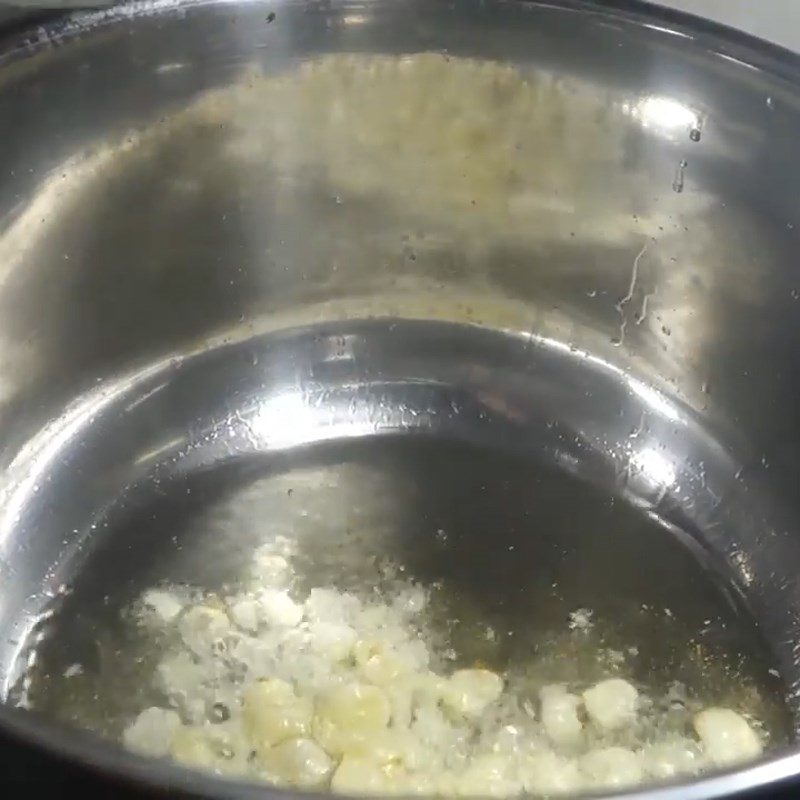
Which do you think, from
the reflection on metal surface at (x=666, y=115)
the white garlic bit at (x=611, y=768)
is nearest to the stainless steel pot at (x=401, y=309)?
the reflection on metal surface at (x=666, y=115)

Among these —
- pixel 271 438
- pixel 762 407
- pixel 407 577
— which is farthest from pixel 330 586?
pixel 762 407

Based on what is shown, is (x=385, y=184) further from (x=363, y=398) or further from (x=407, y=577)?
(x=407, y=577)

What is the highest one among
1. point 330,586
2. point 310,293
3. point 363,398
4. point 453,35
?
point 453,35

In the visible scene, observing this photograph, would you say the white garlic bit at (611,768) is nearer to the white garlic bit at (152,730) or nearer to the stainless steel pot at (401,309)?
the stainless steel pot at (401,309)

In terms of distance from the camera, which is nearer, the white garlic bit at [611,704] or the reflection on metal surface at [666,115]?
the white garlic bit at [611,704]

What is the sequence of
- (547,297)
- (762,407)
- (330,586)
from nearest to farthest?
(330,586)
(762,407)
(547,297)

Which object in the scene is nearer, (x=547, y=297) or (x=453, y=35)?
(x=453, y=35)

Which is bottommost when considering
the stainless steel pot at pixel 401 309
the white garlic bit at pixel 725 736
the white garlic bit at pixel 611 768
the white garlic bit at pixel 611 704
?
the white garlic bit at pixel 611 768

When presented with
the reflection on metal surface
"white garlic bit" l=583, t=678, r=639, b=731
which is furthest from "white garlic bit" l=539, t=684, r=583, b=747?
the reflection on metal surface

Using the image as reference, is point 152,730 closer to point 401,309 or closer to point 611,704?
point 611,704
